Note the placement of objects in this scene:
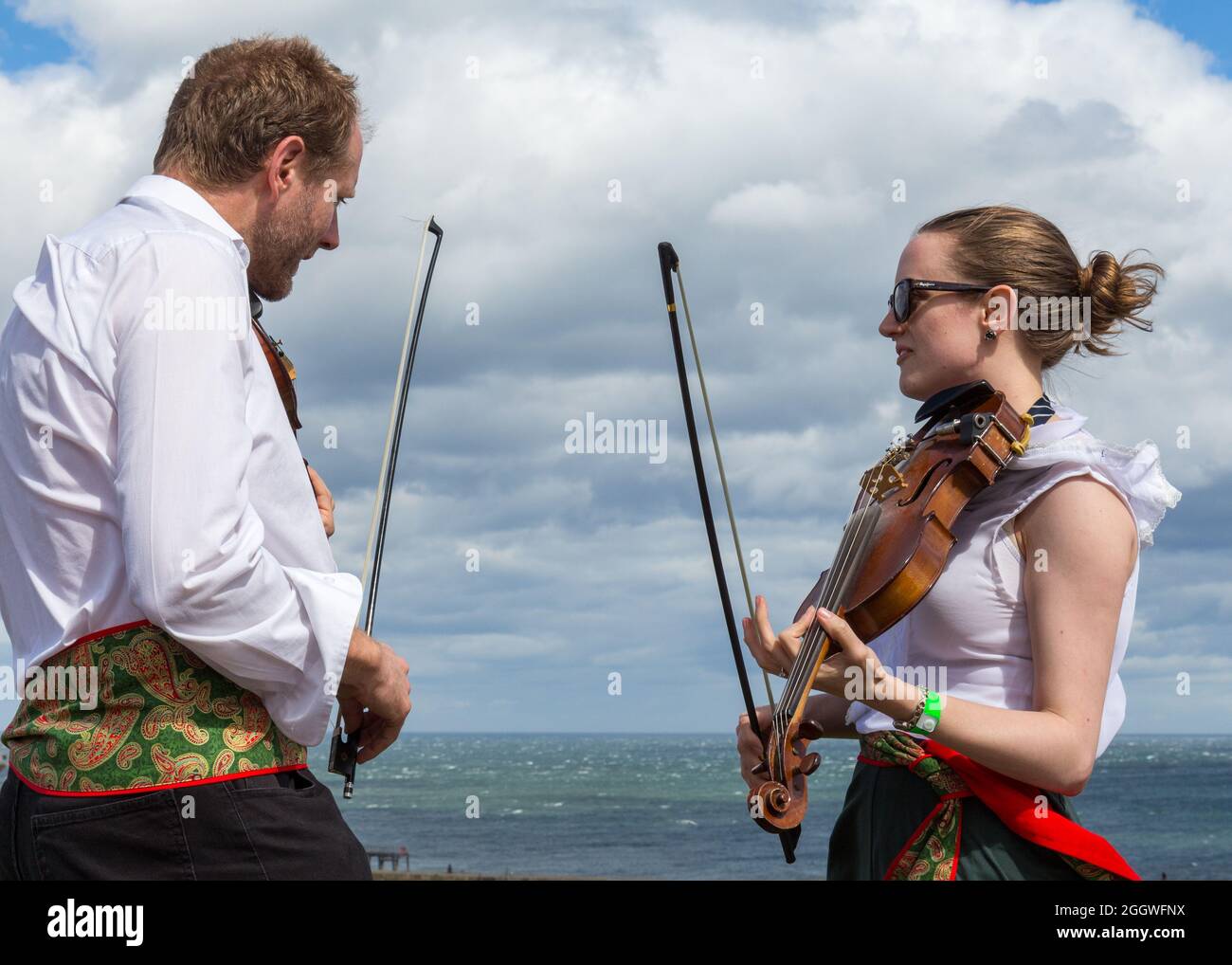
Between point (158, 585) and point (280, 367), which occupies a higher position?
point (280, 367)

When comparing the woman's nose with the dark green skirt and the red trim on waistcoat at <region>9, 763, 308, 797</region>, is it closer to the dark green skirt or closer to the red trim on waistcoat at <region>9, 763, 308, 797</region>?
the dark green skirt

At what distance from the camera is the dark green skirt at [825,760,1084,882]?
2287 mm

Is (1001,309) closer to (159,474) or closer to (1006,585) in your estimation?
(1006,585)

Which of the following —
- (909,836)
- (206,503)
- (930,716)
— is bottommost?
(909,836)

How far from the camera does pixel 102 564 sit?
197cm

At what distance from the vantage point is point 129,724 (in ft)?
6.42

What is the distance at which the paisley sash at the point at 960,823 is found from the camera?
2.25 meters

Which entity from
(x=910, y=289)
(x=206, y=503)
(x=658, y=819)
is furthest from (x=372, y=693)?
(x=658, y=819)

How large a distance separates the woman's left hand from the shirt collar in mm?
1186

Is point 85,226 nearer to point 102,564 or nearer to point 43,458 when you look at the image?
point 43,458

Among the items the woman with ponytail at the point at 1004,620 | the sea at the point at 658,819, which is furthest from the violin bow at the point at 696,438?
the sea at the point at 658,819

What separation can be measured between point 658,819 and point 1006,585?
2080 inches

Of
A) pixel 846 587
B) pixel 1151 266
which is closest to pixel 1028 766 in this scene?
pixel 846 587

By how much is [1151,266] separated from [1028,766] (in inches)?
44.7
